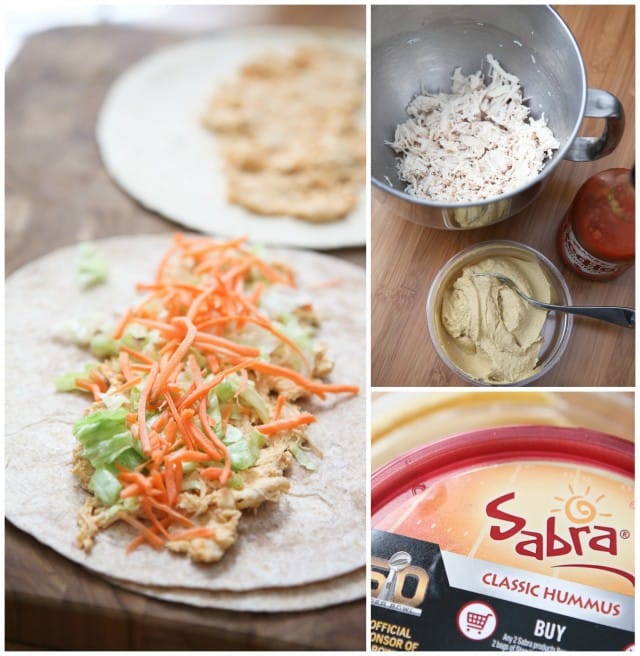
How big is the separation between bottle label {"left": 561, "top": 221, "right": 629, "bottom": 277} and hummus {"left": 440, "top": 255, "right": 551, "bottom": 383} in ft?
0.21

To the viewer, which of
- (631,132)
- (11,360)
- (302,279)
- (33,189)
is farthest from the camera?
(33,189)

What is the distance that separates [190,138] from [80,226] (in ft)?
1.44

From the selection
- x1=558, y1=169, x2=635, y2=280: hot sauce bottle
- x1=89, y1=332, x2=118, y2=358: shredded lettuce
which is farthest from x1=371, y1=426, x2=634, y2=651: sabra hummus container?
x1=89, y1=332, x2=118, y2=358: shredded lettuce

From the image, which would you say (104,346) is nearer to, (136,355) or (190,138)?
(136,355)

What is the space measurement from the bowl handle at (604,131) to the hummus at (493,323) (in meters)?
0.22

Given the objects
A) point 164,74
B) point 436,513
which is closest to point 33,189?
point 164,74

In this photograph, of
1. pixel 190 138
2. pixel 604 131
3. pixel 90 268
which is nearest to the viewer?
pixel 604 131

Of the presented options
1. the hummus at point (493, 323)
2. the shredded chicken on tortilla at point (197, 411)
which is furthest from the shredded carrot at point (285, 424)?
the hummus at point (493, 323)

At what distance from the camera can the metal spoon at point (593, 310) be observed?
126 cm

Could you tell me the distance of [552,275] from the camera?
1.28 m

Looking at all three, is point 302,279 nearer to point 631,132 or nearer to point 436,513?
point 436,513

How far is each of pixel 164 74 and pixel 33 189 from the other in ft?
1.91

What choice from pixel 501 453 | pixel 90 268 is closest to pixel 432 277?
pixel 501 453

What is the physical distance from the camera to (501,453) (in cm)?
134
